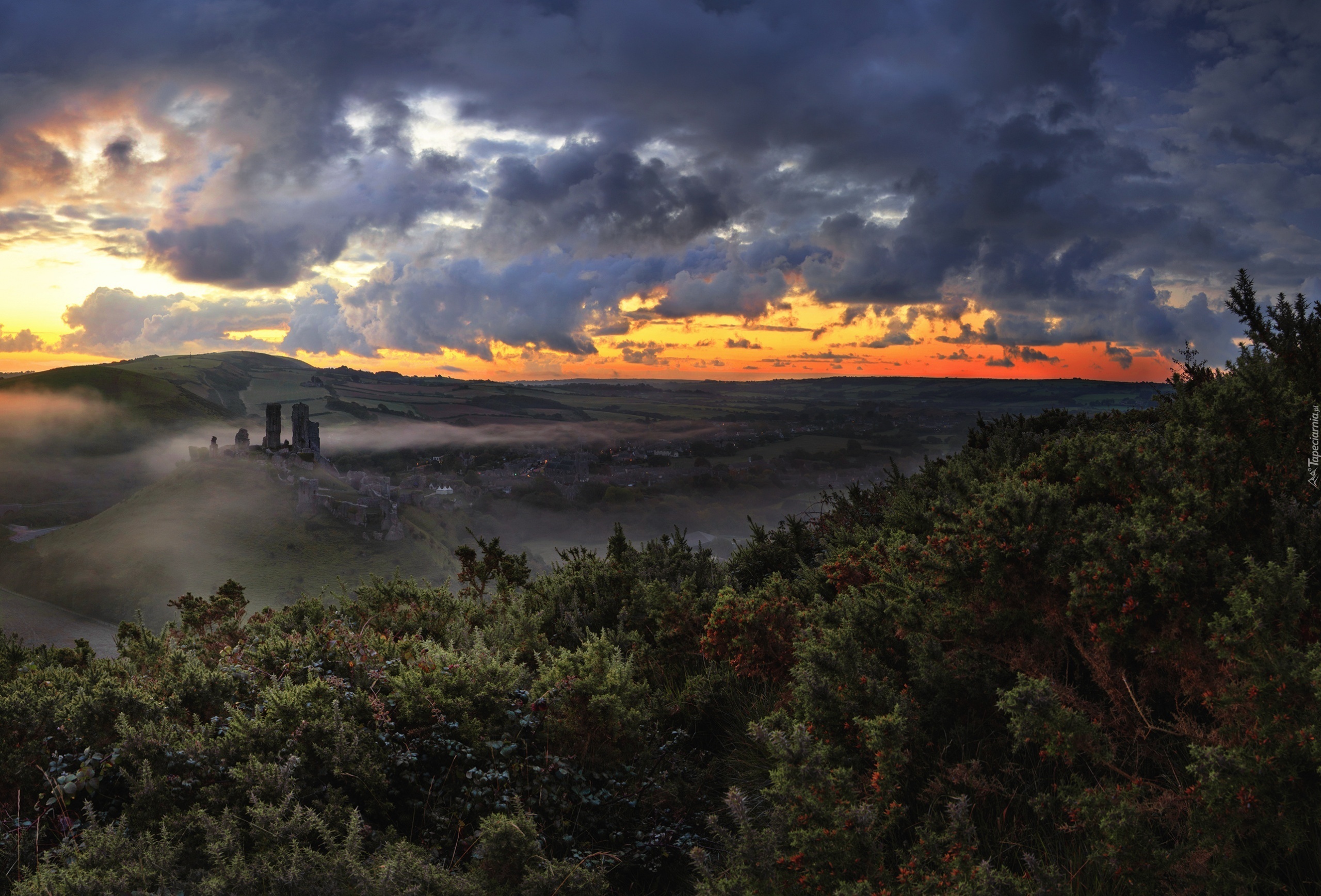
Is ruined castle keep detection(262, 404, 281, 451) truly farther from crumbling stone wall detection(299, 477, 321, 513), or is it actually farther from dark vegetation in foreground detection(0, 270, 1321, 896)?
dark vegetation in foreground detection(0, 270, 1321, 896)

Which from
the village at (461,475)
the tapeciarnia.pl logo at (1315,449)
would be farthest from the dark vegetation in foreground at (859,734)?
the village at (461,475)

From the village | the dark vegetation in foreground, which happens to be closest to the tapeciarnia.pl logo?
the dark vegetation in foreground

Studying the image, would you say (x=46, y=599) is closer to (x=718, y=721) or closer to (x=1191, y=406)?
(x=718, y=721)

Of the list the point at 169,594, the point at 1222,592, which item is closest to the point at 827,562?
the point at 1222,592

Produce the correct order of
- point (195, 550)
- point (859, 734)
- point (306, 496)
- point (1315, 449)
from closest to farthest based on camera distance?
point (859, 734) → point (1315, 449) → point (195, 550) → point (306, 496)

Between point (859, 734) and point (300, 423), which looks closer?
point (859, 734)

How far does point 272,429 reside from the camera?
6406 centimetres

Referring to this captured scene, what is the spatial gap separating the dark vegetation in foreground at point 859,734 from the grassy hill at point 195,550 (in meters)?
Result: 51.6

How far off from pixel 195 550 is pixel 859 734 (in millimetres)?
65892

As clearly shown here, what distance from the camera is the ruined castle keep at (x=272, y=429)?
63406mm

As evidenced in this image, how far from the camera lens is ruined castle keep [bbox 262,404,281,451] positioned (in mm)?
63406

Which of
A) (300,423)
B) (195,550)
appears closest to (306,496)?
(300,423)

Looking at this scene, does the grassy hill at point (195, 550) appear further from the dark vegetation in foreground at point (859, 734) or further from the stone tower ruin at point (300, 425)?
the dark vegetation in foreground at point (859, 734)

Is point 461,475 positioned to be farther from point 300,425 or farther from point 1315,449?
point 1315,449
